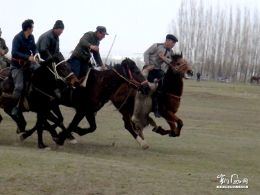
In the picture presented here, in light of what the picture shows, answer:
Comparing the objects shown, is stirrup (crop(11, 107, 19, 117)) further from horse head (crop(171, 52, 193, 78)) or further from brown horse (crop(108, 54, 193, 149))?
horse head (crop(171, 52, 193, 78))

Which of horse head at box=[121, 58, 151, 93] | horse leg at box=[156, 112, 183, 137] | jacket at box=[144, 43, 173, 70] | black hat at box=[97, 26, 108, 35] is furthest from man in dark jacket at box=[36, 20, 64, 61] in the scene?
horse leg at box=[156, 112, 183, 137]

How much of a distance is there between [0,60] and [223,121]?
9.59 metres

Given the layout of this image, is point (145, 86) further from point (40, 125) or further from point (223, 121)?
point (223, 121)

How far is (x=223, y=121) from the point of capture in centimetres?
2245

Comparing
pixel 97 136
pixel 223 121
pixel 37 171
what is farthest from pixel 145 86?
pixel 223 121

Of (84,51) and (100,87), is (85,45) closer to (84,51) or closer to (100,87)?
(84,51)

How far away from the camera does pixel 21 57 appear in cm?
1274

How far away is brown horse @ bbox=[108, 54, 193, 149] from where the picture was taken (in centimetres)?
1359

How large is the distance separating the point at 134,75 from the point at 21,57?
2.43 metres

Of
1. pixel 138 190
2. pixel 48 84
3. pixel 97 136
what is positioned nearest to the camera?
pixel 138 190

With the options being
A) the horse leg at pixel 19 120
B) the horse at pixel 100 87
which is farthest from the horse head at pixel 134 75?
the horse leg at pixel 19 120

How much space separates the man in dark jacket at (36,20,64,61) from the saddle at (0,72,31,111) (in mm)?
754

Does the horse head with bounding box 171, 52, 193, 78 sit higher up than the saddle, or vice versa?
the horse head with bounding box 171, 52, 193, 78

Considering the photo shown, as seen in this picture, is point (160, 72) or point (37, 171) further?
point (160, 72)
